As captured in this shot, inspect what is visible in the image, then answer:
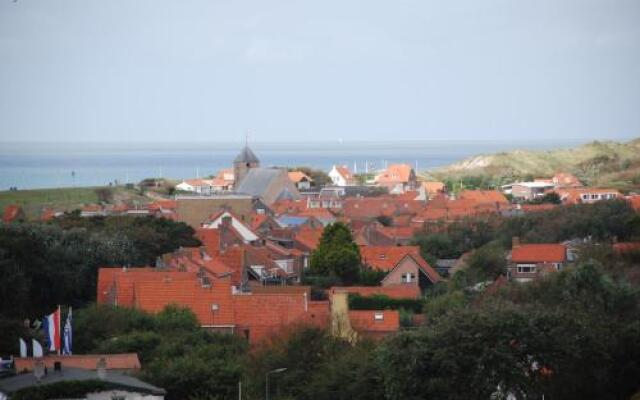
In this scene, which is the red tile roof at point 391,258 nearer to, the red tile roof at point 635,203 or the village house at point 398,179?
the red tile roof at point 635,203

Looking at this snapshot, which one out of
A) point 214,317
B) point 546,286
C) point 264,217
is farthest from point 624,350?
point 264,217

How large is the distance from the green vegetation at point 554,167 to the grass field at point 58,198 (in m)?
28.9

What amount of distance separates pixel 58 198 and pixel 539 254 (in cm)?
5387

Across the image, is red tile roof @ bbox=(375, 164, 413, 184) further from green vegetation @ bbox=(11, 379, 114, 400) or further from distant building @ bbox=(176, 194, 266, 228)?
green vegetation @ bbox=(11, 379, 114, 400)

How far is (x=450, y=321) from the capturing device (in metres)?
27.5

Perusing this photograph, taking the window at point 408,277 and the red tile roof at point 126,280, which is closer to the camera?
the red tile roof at point 126,280

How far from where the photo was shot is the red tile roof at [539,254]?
48.1m

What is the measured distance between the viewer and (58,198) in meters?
96.4

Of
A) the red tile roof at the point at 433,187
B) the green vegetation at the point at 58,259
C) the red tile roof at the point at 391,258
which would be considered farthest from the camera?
the red tile roof at the point at 433,187

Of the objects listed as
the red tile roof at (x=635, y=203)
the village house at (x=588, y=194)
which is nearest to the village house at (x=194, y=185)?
the village house at (x=588, y=194)

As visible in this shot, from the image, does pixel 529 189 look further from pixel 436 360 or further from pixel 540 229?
pixel 436 360

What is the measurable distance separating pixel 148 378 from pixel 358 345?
17.3 feet

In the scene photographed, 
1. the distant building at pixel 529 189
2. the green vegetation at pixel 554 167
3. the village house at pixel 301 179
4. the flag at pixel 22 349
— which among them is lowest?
the green vegetation at pixel 554 167

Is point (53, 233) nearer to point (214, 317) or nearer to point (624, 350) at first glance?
point (214, 317)
